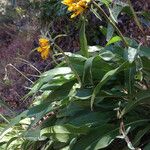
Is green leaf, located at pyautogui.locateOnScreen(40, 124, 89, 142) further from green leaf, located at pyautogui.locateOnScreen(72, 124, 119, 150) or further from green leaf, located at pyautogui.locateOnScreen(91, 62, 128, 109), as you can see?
green leaf, located at pyautogui.locateOnScreen(91, 62, 128, 109)

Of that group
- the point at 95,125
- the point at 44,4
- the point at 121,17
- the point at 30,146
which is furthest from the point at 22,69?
the point at 95,125

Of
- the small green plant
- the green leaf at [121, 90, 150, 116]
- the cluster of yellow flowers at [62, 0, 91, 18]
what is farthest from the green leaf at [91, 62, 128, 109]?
the cluster of yellow flowers at [62, 0, 91, 18]

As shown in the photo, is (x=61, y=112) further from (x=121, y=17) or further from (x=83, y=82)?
(x=121, y=17)

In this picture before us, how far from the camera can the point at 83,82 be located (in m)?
2.60

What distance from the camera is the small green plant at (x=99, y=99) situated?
249cm

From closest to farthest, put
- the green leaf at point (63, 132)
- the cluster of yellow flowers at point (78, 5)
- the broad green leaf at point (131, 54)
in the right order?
1. the cluster of yellow flowers at point (78, 5)
2. the broad green leaf at point (131, 54)
3. the green leaf at point (63, 132)

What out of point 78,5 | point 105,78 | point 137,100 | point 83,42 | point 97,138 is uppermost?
point 78,5

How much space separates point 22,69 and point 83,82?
3669 millimetres

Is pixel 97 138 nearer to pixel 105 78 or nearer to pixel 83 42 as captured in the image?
pixel 105 78

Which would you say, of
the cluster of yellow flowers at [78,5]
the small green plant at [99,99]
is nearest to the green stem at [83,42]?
the small green plant at [99,99]

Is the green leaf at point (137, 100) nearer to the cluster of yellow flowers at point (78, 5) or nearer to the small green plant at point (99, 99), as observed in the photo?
the small green plant at point (99, 99)

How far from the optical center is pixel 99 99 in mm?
2613

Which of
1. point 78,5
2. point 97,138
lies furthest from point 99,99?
point 78,5

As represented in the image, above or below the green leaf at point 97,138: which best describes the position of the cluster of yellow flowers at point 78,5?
above
